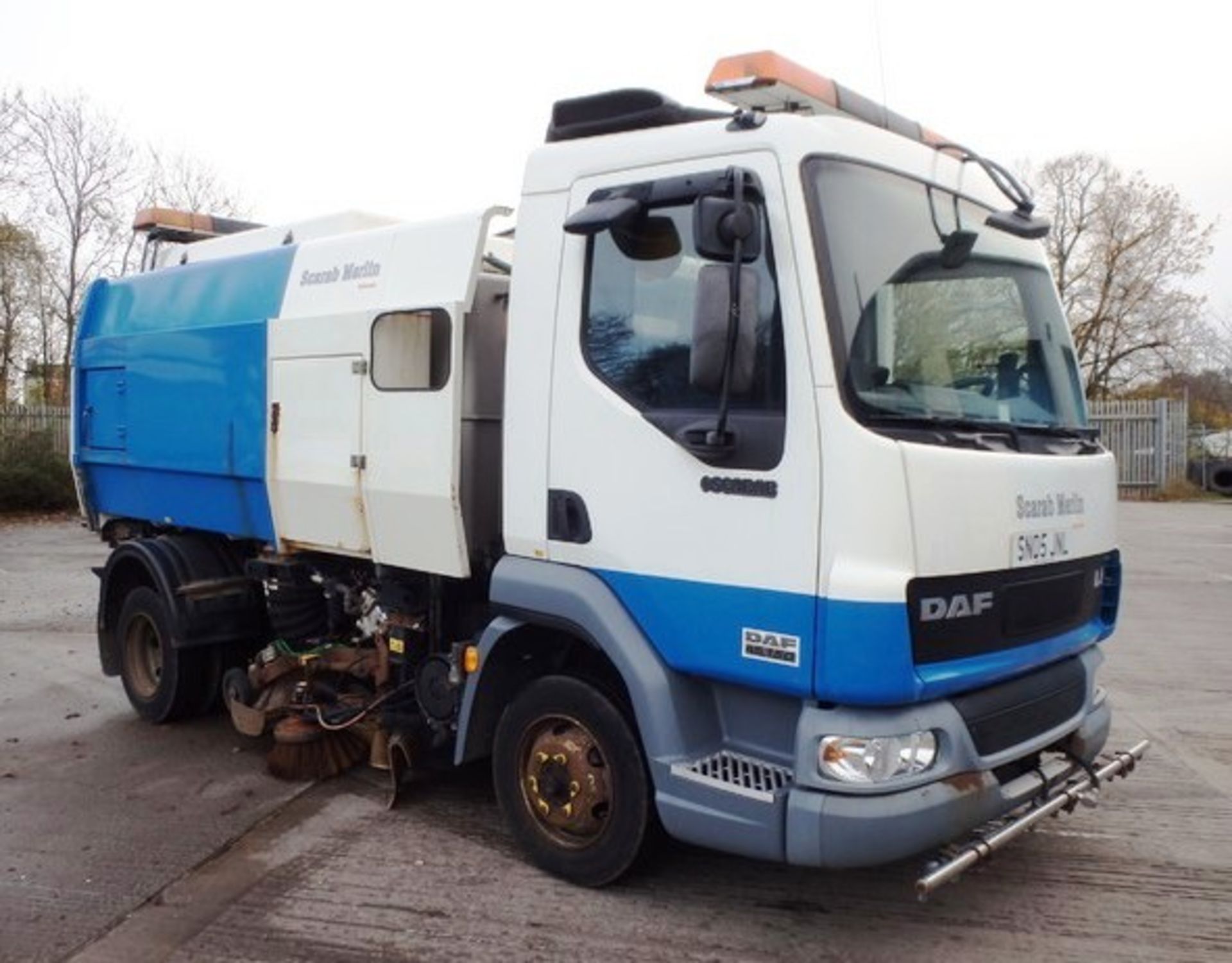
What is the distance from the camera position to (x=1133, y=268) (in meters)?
35.2

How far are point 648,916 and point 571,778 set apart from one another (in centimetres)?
58

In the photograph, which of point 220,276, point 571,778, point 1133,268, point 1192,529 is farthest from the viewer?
point 1133,268

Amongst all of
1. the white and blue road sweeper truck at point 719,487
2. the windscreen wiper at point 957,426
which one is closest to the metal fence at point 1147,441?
the white and blue road sweeper truck at point 719,487

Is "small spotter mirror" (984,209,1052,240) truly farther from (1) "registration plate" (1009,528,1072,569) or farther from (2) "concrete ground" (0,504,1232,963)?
(2) "concrete ground" (0,504,1232,963)

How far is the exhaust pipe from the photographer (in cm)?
328

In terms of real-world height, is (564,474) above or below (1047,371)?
below

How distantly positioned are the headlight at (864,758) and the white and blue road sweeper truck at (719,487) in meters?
0.01

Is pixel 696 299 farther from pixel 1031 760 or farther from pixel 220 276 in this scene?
pixel 220 276

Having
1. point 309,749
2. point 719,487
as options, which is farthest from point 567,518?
point 309,749

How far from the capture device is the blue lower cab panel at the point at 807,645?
10.6ft

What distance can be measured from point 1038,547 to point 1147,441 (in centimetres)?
2491

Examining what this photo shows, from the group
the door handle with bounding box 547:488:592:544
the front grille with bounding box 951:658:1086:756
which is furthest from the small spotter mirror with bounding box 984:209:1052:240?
the door handle with bounding box 547:488:592:544

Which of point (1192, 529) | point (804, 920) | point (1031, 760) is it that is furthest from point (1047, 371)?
point (1192, 529)

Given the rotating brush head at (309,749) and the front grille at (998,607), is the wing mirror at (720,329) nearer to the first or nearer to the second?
the front grille at (998,607)
